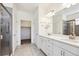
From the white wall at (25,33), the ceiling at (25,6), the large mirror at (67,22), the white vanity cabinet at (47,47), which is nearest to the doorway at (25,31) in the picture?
the white wall at (25,33)

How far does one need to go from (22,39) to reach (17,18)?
445 millimetres

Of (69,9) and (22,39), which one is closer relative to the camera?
(69,9)

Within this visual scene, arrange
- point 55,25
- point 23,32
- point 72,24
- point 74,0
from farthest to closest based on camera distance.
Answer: point 55,25 → point 23,32 → point 72,24 → point 74,0

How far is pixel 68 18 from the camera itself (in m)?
1.82

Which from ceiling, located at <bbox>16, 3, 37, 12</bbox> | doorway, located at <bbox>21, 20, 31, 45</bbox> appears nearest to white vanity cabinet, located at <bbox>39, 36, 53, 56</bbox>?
doorway, located at <bbox>21, 20, 31, 45</bbox>

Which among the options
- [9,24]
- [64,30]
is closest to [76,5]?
[64,30]

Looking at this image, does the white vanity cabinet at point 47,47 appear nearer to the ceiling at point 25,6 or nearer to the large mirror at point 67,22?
the large mirror at point 67,22

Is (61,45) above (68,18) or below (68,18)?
below

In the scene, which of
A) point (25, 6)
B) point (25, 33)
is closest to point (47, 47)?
point (25, 33)

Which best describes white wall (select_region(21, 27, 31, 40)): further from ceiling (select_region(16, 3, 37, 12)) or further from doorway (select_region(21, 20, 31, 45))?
ceiling (select_region(16, 3, 37, 12))

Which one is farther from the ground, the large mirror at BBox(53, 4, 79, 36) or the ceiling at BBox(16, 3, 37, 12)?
the ceiling at BBox(16, 3, 37, 12)

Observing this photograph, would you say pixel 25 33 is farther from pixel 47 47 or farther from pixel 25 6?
pixel 47 47

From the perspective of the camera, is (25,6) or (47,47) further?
(47,47)

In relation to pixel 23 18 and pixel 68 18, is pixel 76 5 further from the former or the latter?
pixel 23 18
